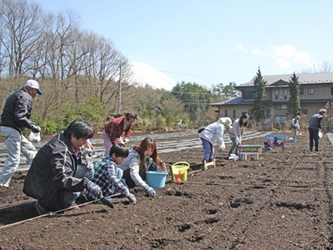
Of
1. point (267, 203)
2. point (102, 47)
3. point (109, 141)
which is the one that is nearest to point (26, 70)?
point (102, 47)

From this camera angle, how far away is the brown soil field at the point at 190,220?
2.76 metres

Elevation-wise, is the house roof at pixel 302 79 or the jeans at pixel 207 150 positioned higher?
the house roof at pixel 302 79

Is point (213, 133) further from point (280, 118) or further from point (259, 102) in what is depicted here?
point (280, 118)

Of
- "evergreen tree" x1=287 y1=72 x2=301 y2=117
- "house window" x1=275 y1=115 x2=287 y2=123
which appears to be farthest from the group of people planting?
"house window" x1=275 y1=115 x2=287 y2=123

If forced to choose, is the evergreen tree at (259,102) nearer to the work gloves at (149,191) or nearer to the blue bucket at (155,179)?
the blue bucket at (155,179)

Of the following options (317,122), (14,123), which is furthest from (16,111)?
(317,122)

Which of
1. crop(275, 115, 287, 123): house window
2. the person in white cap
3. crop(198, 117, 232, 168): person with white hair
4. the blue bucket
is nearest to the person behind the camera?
the person in white cap

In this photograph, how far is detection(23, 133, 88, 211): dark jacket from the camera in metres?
3.28

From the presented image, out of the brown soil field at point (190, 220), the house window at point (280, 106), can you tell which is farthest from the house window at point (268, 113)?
the brown soil field at point (190, 220)

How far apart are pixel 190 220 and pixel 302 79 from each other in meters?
38.6

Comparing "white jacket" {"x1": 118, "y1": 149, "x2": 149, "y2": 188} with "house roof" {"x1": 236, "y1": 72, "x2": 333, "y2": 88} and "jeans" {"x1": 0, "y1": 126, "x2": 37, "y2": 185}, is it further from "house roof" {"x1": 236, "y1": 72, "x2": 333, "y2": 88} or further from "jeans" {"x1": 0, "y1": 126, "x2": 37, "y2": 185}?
"house roof" {"x1": 236, "y1": 72, "x2": 333, "y2": 88}

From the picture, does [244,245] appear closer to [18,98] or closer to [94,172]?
[94,172]

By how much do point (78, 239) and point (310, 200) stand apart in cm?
289

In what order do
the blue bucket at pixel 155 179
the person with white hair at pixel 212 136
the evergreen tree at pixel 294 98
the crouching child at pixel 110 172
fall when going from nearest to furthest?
the crouching child at pixel 110 172 → the blue bucket at pixel 155 179 → the person with white hair at pixel 212 136 → the evergreen tree at pixel 294 98
